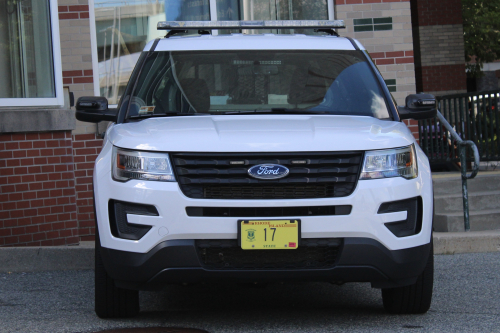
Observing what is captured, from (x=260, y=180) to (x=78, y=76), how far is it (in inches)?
207

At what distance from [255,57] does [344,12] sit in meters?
4.39

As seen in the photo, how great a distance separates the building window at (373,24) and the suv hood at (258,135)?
508 centimetres

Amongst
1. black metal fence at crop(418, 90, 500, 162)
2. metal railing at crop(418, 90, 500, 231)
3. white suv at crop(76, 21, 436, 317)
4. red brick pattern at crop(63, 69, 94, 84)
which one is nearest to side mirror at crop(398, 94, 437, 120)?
white suv at crop(76, 21, 436, 317)

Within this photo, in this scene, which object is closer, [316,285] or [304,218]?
[304,218]

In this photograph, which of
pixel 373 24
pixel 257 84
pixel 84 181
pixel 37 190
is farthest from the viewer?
pixel 373 24

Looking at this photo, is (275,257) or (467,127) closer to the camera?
(275,257)

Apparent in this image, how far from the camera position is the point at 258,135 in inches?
163

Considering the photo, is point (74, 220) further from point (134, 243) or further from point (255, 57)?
point (134, 243)

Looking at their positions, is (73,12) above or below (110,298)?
above

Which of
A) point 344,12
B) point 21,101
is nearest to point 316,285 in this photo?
point 21,101

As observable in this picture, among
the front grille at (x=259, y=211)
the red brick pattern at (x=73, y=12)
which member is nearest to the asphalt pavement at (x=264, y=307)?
the front grille at (x=259, y=211)

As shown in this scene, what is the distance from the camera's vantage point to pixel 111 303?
182 inches

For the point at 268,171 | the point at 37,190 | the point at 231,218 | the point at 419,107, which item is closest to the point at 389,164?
the point at 268,171

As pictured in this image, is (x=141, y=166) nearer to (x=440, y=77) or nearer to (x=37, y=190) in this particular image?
(x=37, y=190)
